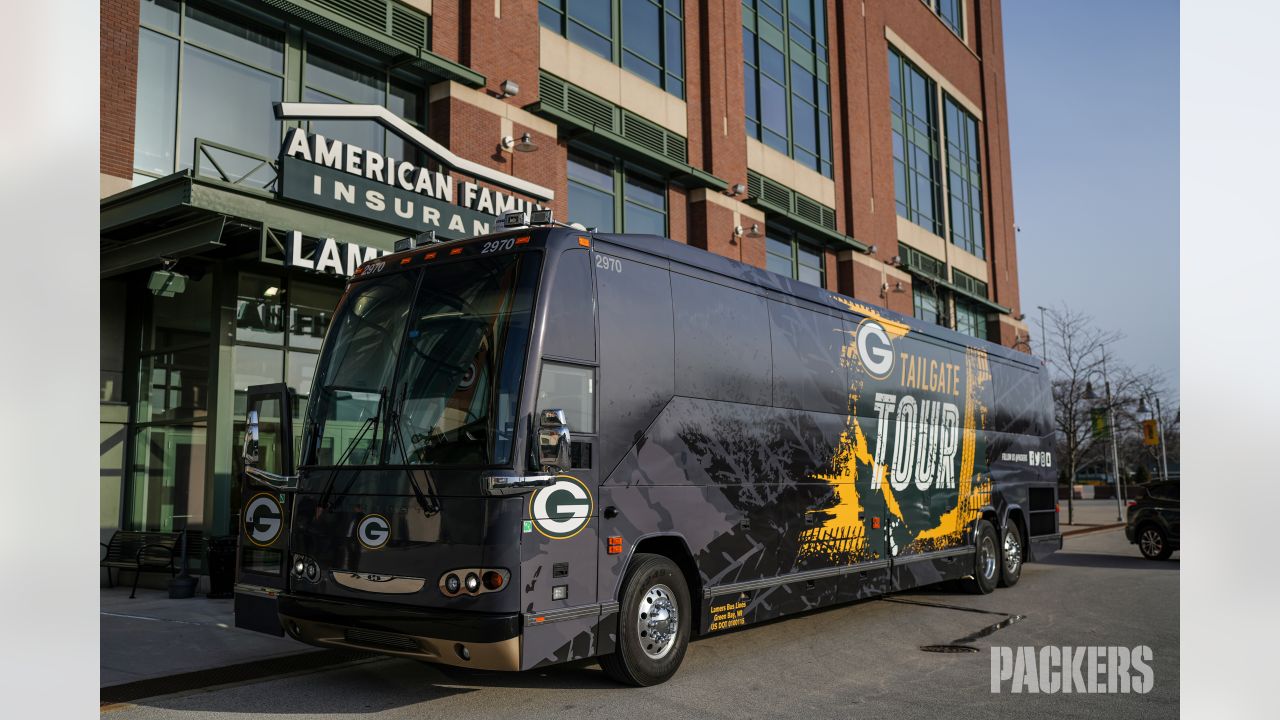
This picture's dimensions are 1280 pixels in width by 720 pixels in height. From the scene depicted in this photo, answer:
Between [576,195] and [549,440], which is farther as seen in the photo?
[576,195]

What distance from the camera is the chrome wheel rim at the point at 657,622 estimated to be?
792 centimetres

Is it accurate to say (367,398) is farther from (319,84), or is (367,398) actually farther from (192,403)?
(319,84)

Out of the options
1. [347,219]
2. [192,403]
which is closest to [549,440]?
[347,219]

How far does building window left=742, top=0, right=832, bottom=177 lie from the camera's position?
25.7 m

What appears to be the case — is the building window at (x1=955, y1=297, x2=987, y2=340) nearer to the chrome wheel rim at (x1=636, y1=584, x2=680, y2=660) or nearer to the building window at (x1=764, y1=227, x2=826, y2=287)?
the building window at (x1=764, y1=227, x2=826, y2=287)

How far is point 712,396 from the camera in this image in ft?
29.6

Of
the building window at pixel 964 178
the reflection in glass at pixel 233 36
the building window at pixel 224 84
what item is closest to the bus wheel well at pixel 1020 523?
the building window at pixel 224 84

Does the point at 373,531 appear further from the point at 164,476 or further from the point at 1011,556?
the point at 1011,556

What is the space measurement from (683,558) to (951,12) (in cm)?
3736

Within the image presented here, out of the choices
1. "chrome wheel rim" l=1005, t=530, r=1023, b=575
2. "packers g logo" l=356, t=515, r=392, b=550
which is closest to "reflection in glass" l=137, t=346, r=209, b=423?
"packers g logo" l=356, t=515, r=392, b=550

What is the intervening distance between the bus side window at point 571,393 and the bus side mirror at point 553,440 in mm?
515

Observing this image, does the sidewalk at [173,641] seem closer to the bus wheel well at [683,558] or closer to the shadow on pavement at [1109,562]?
the bus wheel well at [683,558]

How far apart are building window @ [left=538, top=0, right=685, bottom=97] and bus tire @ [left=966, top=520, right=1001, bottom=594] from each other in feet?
39.7

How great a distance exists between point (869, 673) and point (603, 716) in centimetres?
272
